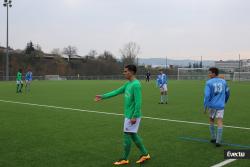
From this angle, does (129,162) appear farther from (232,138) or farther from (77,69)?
(77,69)

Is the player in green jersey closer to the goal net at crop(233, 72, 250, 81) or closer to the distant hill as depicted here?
the goal net at crop(233, 72, 250, 81)

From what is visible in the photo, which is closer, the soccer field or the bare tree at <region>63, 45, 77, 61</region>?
the soccer field

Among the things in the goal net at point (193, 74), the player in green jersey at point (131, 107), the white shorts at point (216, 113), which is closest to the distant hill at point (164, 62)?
the goal net at point (193, 74)

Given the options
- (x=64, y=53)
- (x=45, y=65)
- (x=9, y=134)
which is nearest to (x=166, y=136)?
(x=9, y=134)

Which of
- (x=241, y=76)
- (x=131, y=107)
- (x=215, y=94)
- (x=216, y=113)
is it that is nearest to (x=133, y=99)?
(x=131, y=107)

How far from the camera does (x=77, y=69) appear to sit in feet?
281

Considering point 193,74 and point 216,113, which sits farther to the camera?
point 193,74

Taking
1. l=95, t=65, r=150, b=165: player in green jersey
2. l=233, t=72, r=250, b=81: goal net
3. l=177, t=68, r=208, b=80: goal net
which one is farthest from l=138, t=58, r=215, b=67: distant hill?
l=95, t=65, r=150, b=165: player in green jersey

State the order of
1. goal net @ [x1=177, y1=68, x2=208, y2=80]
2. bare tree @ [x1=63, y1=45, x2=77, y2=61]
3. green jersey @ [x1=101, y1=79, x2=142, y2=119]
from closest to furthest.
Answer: green jersey @ [x1=101, y1=79, x2=142, y2=119], goal net @ [x1=177, y1=68, x2=208, y2=80], bare tree @ [x1=63, y1=45, x2=77, y2=61]

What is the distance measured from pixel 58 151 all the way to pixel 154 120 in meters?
5.56

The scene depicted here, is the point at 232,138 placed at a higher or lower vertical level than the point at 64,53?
lower

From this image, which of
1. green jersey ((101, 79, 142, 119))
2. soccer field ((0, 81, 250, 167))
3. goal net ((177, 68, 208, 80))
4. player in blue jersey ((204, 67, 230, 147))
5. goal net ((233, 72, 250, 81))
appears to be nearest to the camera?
green jersey ((101, 79, 142, 119))

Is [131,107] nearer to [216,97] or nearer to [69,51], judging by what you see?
[216,97]

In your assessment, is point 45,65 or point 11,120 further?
point 45,65
